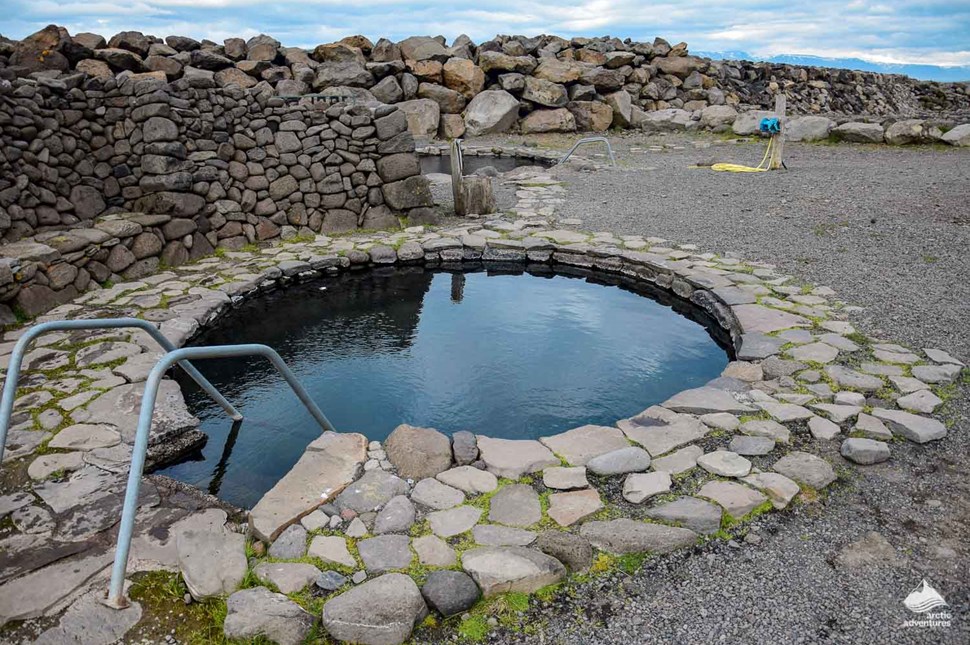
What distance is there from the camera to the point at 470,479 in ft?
13.1

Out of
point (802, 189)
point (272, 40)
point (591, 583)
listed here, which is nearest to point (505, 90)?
point (272, 40)

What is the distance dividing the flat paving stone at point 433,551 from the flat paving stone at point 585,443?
1086 millimetres

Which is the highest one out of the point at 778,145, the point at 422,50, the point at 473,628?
the point at 422,50

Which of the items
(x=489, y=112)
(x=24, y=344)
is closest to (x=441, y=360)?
(x=24, y=344)

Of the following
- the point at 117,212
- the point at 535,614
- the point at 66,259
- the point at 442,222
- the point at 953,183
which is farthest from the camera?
the point at 953,183

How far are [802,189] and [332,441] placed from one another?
10.1 m

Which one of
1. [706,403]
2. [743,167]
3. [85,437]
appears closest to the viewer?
[85,437]

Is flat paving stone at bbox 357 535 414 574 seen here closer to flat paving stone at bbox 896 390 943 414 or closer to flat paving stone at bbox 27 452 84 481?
flat paving stone at bbox 27 452 84 481

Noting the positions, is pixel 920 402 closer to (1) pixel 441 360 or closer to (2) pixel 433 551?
(2) pixel 433 551

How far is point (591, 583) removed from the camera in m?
3.22

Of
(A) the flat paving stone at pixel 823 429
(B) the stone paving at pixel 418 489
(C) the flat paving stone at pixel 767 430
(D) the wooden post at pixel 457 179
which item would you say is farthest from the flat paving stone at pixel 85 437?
(D) the wooden post at pixel 457 179

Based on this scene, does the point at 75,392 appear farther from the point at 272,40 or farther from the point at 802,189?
the point at 272,40

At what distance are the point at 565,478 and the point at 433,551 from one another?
990 mm

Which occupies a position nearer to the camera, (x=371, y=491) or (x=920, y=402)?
(x=371, y=491)
